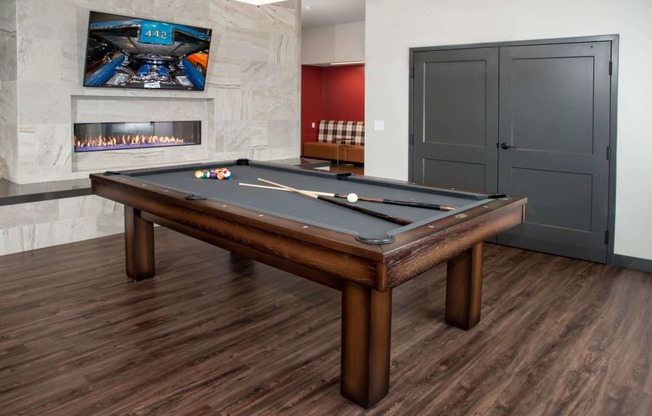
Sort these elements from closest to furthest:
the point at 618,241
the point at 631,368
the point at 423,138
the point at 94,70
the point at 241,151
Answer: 1. the point at 631,368
2. the point at 618,241
3. the point at 94,70
4. the point at 423,138
5. the point at 241,151

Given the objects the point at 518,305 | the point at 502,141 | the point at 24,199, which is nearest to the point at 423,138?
the point at 502,141

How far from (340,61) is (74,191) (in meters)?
7.03

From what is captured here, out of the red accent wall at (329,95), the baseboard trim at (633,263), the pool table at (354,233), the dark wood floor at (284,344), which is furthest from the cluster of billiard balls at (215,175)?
the red accent wall at (329,95)

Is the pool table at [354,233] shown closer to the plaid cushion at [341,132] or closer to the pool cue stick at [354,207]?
the pool cue stick at [354,207]

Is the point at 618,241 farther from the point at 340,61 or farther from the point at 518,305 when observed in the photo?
the point at 340,61

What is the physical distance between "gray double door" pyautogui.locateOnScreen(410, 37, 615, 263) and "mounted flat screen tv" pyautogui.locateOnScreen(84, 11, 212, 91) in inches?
91.6

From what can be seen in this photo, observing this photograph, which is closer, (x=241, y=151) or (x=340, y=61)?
(x=241, y=151)

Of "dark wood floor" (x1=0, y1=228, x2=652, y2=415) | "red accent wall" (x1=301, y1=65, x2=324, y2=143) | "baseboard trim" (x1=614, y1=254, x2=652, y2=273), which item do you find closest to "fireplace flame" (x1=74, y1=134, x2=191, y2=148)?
"dark wood floor" (x1=0, y1=228, x2=652, y2=415)

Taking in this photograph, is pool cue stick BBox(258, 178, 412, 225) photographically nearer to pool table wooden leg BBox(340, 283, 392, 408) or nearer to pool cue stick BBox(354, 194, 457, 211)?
pool cue stick BBox(354, 194, 457, 211)

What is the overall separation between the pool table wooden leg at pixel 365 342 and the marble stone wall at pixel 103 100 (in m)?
3.40

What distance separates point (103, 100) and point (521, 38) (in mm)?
3939

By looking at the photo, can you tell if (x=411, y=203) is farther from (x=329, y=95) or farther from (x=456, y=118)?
(x=329, y=95)

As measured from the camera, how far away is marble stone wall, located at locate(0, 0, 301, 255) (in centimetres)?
452

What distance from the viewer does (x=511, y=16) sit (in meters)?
4.49
